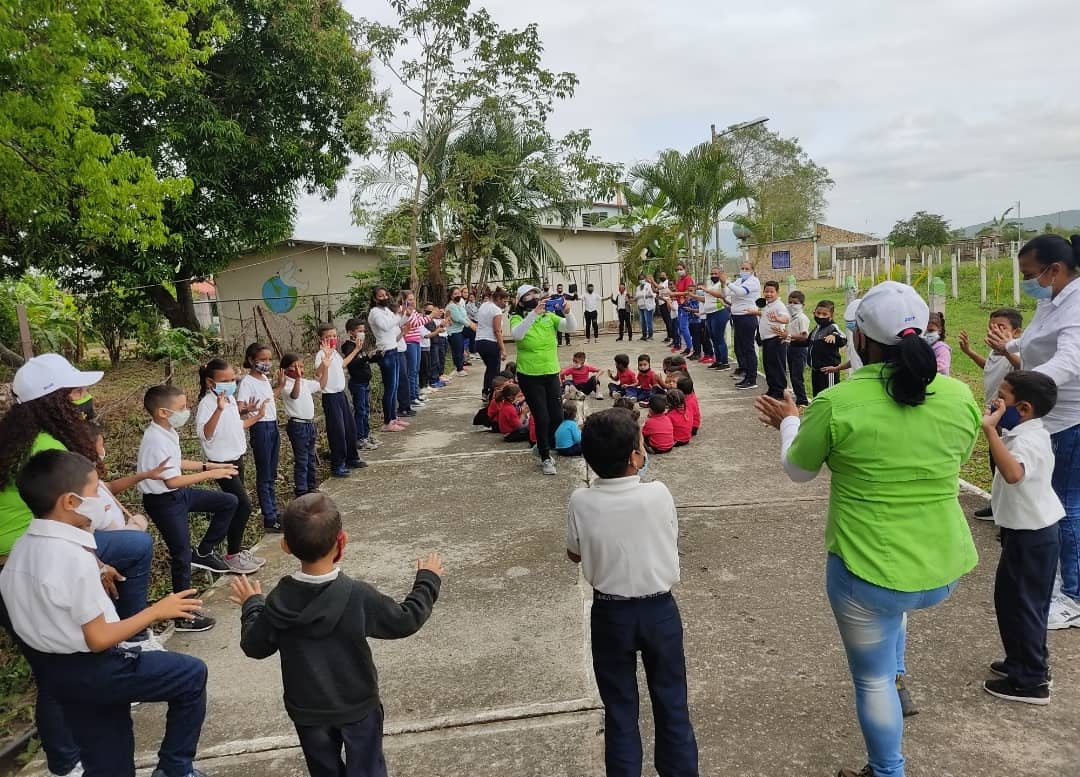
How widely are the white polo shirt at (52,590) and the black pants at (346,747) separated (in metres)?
0.77

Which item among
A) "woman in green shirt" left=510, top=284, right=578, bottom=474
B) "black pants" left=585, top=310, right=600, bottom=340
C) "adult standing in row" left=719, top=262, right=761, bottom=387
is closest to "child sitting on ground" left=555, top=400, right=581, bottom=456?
"woman in green shirt" left=510, top=284, right=578, bottom=474

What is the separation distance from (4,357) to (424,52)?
407 inches

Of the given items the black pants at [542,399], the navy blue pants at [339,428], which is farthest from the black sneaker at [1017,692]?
the navy blue pants at [339,428]

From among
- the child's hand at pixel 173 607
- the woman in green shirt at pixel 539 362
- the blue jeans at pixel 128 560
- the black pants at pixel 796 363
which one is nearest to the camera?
the child's hand at pixel 173 607

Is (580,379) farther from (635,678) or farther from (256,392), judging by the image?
(635,678)

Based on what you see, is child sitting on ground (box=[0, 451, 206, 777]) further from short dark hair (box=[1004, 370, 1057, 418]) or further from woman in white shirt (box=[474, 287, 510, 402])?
woman in white shirt (box=[474, 287, 510, 402])

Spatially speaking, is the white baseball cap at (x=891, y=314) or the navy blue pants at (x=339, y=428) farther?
the navy blue pants at (x=339, y=428)

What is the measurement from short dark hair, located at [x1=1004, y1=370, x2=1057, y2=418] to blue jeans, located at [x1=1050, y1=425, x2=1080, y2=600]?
21.9 inches

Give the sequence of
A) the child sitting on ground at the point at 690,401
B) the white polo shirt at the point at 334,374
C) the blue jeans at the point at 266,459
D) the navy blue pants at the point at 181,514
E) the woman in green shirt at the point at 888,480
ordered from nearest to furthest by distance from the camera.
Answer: the woman in green shirt at the point at 888,480 → the navy blue pants at the point at 181,514 → the blue jeans at the point at 266,459 → the white polo shirt at the point at 334,374 → the child sitting on ground at the point at 690,401

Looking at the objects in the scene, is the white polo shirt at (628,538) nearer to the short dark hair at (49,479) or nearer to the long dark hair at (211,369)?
the short dark hair at (49,479)

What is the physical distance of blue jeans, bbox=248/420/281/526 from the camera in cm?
548

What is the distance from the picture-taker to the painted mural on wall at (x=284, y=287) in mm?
19359

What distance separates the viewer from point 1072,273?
3.58 m

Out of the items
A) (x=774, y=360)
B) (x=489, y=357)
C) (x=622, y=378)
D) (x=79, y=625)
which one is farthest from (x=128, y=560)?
(x=774, y=360)
